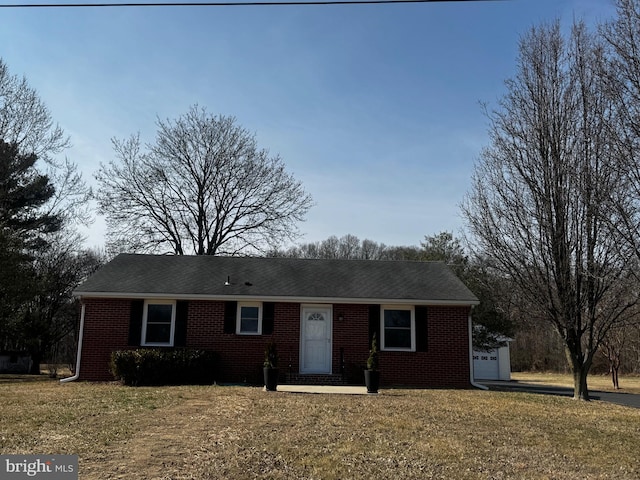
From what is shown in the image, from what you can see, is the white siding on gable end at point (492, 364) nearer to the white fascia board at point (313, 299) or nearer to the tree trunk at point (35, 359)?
the white fascia board at point (313, 299)

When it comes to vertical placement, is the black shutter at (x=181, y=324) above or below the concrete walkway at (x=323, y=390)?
above

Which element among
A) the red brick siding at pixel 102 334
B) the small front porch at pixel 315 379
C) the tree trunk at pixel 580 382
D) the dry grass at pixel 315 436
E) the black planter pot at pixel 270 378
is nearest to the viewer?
the dry grass at pixel 315 436

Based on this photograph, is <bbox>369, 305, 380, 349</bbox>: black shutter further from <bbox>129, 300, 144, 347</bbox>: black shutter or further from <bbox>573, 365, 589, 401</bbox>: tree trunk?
<bbox>129, 300, 144, 347</bbox>: black shutter

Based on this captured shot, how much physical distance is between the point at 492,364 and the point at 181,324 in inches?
804

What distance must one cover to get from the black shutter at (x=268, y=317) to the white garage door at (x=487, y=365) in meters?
17.6

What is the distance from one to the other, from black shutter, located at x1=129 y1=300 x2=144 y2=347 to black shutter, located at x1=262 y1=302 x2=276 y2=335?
3.85 metres

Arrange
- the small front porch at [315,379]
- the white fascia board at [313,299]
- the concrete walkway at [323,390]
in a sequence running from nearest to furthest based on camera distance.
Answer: the concrete walkway at [323,390] → the small front porch at [315,379] → the white fascia board at [313,299]

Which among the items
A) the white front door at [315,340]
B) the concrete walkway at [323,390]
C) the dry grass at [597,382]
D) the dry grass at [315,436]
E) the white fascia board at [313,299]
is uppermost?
the white fascia board at [313,299]

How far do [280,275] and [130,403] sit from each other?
8469 mm

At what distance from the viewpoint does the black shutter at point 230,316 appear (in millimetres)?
16625

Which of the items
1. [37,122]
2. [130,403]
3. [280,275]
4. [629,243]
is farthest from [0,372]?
[629,243]

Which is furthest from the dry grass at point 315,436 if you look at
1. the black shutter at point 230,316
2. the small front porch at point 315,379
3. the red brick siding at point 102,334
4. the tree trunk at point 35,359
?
the tree trunk at point 35,359

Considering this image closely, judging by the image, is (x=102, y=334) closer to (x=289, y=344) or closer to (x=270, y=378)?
(x=289, y=344)

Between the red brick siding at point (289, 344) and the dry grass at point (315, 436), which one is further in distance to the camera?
the red brick siding at point (289, 344)
